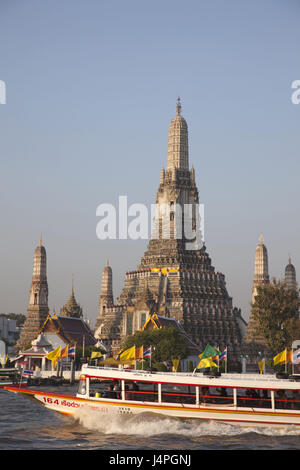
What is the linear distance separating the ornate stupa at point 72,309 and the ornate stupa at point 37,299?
1408 cm

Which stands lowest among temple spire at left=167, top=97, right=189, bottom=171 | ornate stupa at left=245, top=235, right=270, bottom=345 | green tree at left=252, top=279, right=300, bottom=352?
green tree at left=252, top=279, right=300, bottom=352

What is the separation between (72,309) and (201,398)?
4680 inches

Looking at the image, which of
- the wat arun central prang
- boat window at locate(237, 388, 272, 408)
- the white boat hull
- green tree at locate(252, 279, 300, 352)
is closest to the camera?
the white boat hull

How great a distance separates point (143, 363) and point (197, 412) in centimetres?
5500

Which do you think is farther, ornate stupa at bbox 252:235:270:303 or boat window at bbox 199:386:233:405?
ornate stupa at bbox 252:235:270:303

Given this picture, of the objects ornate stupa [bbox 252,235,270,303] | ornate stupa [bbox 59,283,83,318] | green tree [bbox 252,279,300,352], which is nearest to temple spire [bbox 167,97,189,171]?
ornate stupa [bbox 252,235,270,303]

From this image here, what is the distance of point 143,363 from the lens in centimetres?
9694

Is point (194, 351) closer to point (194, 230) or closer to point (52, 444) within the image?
point (194, 230)

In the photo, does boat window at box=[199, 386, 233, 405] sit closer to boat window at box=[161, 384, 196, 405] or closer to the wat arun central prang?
boat window at box=[161, 384, 196, 405]

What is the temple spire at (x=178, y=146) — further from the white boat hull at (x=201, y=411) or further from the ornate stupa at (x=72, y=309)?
the white boat hull at (x=201, y=411)

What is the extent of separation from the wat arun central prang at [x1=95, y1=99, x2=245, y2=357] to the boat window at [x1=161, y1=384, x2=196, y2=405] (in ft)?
252

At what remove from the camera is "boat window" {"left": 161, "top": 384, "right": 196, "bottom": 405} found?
4281 centimetres

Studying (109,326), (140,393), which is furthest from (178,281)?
(140,393)

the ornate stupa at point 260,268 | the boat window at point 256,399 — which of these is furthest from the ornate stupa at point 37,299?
the boat window at point 256,399
